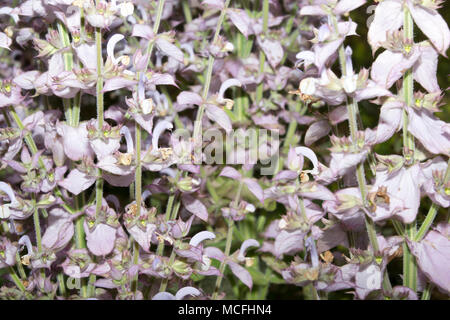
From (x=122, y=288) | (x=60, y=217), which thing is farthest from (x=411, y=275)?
(x=60, y=217)

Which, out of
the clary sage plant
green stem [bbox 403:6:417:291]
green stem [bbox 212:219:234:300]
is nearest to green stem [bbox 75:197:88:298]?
the clary sage plant

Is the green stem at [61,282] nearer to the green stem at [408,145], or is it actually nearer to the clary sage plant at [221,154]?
the clary sage plant at [221,154]

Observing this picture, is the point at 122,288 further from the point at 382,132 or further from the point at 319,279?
the point at 382,132

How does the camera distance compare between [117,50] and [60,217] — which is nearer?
[60,217]

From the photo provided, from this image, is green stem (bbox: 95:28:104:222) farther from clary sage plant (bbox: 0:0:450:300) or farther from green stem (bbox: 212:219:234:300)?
green stem (bbox: 212:219:234:300)

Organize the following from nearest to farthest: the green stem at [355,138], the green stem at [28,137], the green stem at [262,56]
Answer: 1. the green stem at [355,138]
2. the green stem at [28,137]
3. the green stem at [262,56]

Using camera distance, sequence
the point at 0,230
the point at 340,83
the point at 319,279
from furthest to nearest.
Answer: the point at 0,230, the point at 319,279, the point at 340,83

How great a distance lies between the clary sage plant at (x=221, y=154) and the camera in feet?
2.22

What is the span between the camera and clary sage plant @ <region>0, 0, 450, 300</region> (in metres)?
0.68

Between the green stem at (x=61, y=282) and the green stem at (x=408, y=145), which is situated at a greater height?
the green stem at (x=408, y=145)

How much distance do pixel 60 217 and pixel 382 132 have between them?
53 cm

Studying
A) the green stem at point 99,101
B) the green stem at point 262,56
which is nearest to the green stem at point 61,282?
the green stem at point 99,101

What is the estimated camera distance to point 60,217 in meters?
0.84
